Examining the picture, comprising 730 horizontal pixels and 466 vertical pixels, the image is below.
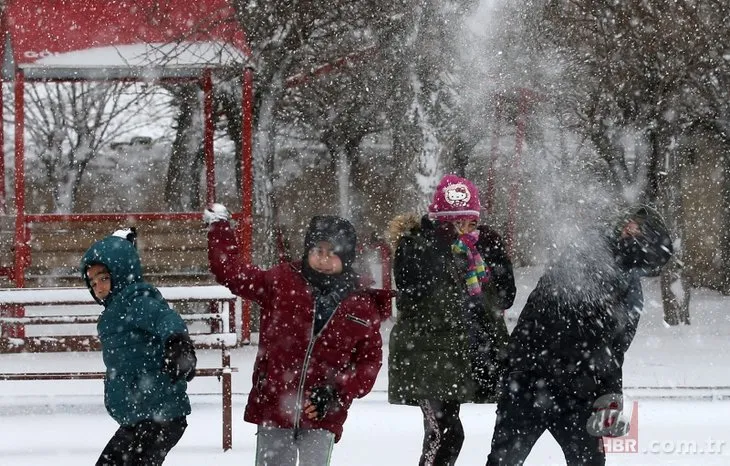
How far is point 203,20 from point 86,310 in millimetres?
3689

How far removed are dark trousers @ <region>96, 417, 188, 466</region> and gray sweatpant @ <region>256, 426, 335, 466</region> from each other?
0.35 metres

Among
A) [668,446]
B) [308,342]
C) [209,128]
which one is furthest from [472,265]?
[209,128]

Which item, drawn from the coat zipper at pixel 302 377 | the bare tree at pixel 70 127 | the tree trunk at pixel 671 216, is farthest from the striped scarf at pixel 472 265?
the bare tree at pixel 70 127

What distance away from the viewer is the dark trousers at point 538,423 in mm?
4152

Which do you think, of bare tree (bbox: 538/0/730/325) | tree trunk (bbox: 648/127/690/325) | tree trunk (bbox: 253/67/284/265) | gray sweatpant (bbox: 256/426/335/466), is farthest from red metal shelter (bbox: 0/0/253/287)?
gray sweatpant (bbox: 256/426/335/466)

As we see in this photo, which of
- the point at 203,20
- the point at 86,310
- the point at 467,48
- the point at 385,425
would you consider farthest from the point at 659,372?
the point at 86,310

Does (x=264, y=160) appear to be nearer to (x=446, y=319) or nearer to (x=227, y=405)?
(x=227, y=405)

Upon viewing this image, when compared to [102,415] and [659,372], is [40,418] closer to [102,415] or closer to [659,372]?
[102,415]

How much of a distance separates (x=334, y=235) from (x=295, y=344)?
0.41 m

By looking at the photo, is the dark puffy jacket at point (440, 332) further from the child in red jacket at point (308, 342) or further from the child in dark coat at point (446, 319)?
the child in red jacket at point (308, 342)

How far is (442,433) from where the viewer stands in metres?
4.75

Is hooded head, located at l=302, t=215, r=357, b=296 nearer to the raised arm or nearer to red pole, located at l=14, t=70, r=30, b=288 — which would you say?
the raised arm

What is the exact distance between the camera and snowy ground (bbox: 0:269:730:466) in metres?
6.40

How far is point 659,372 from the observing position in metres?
9.57
